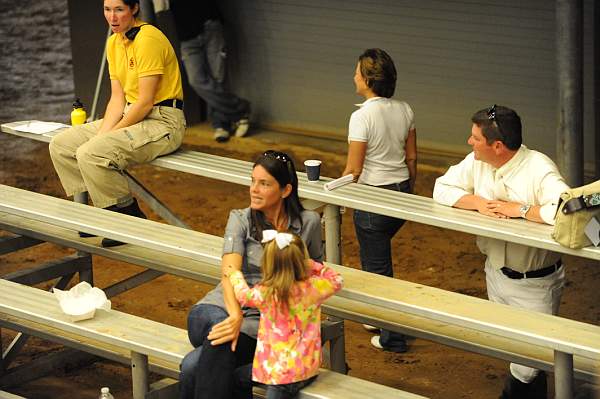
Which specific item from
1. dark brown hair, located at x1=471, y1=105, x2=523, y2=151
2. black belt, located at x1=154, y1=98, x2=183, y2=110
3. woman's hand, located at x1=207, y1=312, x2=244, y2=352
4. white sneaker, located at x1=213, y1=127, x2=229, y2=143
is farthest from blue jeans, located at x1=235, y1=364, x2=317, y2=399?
white sneaker, located at x1=213, y1=127, x2=229, y2=143

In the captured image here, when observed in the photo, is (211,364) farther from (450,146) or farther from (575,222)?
(450,146)

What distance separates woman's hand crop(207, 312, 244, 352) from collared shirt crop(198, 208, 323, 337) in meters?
0.21

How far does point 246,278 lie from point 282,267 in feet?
1.93

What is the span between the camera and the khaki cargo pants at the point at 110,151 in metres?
7.69

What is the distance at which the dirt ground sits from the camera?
25.6 ft

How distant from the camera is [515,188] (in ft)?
21.2

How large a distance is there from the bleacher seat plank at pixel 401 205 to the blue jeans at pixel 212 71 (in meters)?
4.35

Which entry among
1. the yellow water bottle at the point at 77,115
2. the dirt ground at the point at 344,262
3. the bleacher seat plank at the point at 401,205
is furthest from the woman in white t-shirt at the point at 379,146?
the yellow water bottle at the point at 77,115

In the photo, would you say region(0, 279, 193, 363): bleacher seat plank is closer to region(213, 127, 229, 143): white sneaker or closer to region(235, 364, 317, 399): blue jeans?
region(235, 364, 317, 399): blue jeans

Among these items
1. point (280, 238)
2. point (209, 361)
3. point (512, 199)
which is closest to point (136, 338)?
point (209, 361)

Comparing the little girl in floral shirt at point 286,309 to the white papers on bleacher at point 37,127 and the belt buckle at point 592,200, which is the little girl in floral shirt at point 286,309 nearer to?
the belt buckle at point 592,200

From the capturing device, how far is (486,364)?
313 inches

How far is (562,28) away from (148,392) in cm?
453

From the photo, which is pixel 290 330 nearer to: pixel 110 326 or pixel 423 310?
pixel 423 310
